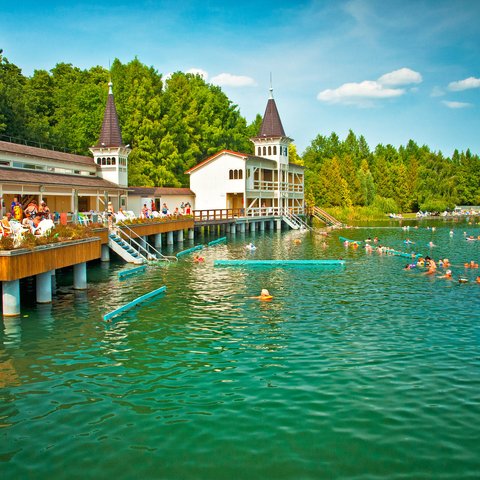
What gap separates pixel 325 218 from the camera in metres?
85.9

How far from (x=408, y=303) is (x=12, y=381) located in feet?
53.6

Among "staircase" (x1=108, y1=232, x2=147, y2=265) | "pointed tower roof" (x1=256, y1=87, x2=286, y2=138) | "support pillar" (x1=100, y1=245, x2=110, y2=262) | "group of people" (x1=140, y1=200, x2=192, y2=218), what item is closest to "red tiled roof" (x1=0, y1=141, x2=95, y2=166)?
"group of people" (x1=140, y1=200, x2=192, y2=218)

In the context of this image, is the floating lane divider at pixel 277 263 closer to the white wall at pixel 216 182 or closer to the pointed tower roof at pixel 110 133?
the pointed tower roof at pixel 110 133

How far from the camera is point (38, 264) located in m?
20.9

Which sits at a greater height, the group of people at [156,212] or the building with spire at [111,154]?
the building with spire at [111,154]

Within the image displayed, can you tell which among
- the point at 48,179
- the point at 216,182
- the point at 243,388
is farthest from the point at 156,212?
the point at 243,388

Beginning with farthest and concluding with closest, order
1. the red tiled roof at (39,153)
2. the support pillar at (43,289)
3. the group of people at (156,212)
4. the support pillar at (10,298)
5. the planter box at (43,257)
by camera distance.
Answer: the group of people at (156,212) < the red tiled roof at (39,153) < the support pillar at (43,289) < the support pillar at (10,298) < the planter box at (43,257)

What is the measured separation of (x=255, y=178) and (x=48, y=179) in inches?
1486

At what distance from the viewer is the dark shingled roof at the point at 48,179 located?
36125 millimetres

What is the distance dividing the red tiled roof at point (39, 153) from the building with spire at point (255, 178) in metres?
19.1

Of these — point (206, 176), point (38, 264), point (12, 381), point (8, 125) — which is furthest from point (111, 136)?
point (12, 381)

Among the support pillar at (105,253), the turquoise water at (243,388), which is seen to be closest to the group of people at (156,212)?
the support pillar at (105,253)

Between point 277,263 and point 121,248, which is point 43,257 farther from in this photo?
point 277,263

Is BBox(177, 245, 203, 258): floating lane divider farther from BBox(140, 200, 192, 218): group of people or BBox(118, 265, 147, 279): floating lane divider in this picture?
BBox(118, 265, 147, 279): floating lane divider
